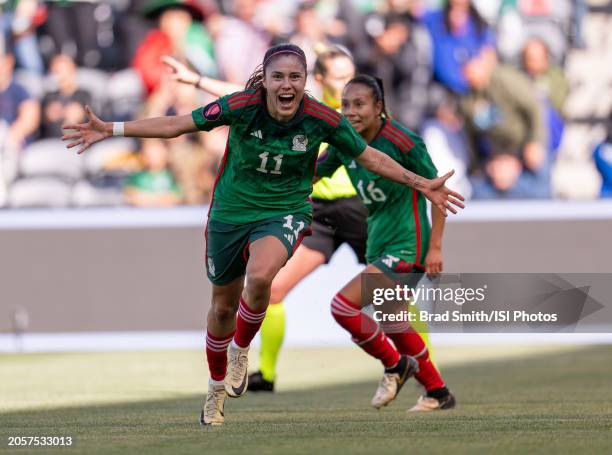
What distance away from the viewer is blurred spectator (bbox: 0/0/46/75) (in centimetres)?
1479

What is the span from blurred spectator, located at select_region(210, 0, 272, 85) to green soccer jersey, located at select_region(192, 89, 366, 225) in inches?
300

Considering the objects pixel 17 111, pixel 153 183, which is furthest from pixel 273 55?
pixel 17 111

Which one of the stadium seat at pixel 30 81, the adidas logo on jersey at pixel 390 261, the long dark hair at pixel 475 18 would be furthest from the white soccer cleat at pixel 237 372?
the stadium seat at pixel 30 81

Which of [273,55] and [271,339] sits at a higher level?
[273,55]

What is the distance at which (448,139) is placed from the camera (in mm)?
13828

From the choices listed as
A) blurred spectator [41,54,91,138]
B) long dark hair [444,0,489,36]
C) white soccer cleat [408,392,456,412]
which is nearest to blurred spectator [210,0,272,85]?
blurred spectator [41,54,91,138]

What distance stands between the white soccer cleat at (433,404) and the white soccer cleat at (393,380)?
6.4 inches

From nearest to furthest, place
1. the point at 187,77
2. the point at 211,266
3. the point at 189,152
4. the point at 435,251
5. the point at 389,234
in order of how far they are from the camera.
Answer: the point at 211,266 → the point at 435,251 → the point at 389,234 → the point at 187,77 → the point at 189,152

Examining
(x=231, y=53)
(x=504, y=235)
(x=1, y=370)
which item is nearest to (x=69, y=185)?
(x=231, y=53)

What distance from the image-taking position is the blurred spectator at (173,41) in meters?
14.6

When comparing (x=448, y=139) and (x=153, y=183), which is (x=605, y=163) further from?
(x=153, y=183)

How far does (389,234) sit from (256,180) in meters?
1.54

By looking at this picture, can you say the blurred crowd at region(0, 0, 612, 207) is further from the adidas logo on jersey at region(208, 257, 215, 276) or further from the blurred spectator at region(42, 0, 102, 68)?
the adidas logo on jersey at region(208, 257, 215, 276)

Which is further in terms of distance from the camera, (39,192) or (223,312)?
(39,192)
